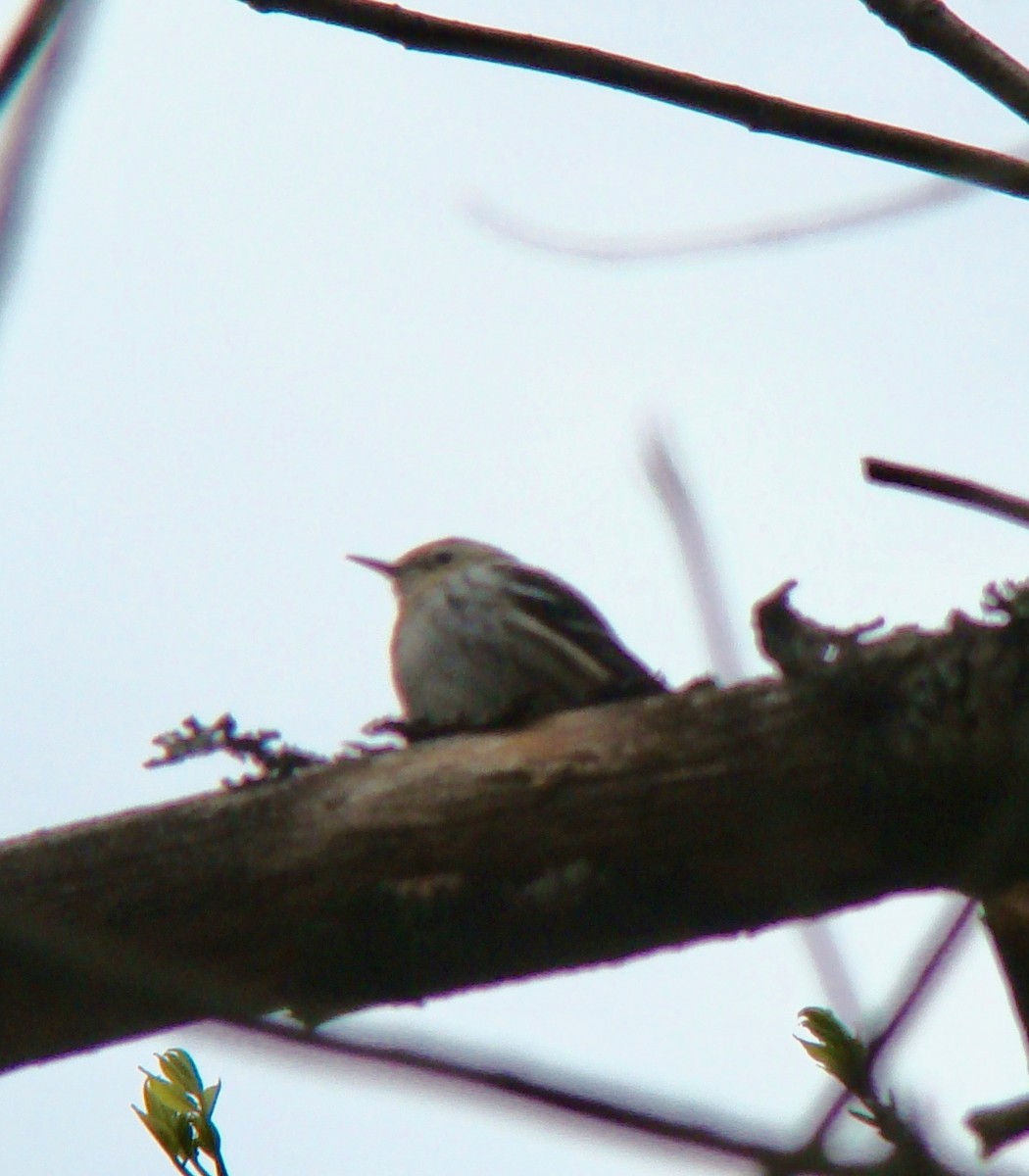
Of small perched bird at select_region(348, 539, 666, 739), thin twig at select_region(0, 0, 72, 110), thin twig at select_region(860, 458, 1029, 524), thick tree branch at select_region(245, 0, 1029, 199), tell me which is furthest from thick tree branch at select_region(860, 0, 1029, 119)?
small perched bird at select_region(348, 539, 666, 739)

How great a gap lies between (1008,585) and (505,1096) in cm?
219

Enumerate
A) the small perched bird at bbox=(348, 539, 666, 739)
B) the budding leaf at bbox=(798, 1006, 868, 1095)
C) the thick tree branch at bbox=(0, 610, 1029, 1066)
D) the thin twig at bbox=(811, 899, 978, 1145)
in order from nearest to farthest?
the thin twig at bbox=(811, 899, 978, 1145) < the budding leaf at bbox=(798, 1006, 868, 1095) < the thick tree branch at bbox=(0, 610, 1029, 1066) < the small perched bird at bbox=(348, 539, 666, 739)

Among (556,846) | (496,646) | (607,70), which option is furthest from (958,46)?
(496,646)

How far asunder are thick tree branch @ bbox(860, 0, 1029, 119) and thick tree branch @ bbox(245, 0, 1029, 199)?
0.18 metres

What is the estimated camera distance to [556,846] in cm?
359

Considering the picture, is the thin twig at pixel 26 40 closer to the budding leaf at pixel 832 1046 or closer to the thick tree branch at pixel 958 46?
the thick tree branch at pixel 958 46

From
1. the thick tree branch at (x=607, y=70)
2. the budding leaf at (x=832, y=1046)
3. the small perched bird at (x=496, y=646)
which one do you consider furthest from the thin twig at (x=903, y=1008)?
the small perched bird at (x=496, y=646)

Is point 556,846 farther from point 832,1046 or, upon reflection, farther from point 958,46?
point 958,46

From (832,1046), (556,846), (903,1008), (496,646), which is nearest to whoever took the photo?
(903,1008)

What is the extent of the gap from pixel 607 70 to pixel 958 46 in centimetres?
53

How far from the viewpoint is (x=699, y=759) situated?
3.55 m

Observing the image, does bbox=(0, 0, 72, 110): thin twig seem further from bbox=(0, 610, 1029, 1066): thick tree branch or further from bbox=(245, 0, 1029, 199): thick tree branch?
bbox=(0, 610, 1029, 1066): thick tree branch

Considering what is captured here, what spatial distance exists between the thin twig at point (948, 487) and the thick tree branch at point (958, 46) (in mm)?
623

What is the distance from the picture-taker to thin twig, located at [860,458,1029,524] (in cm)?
212
